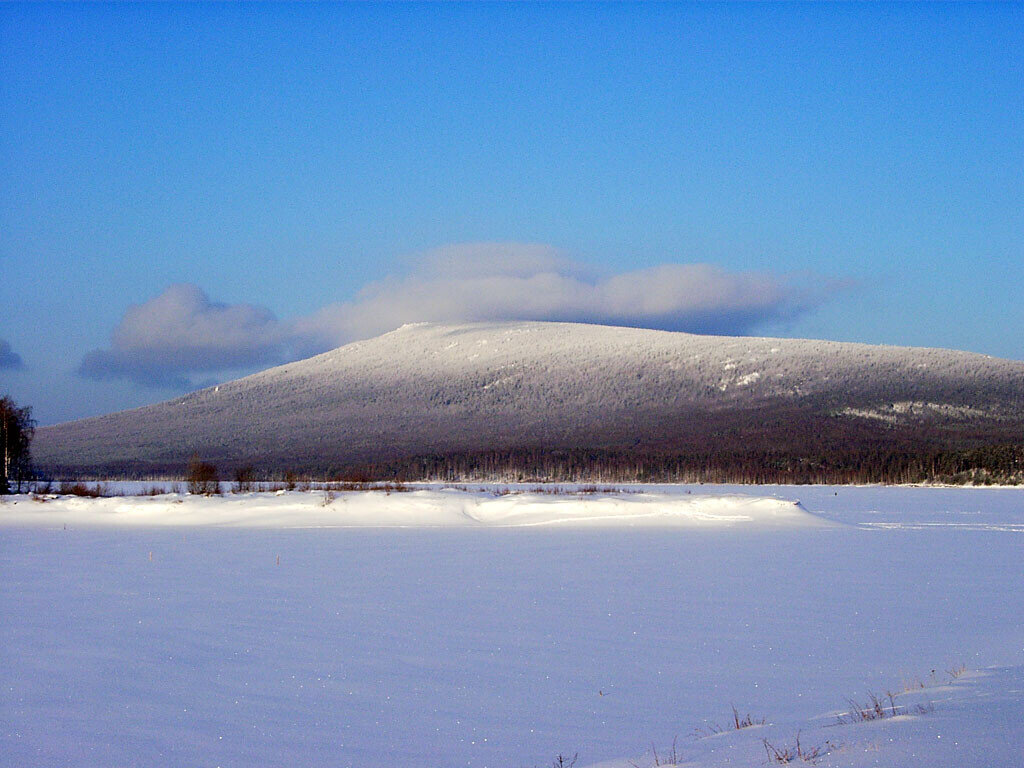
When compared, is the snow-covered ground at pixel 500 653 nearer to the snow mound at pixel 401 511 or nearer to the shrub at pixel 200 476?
the snow mound at pixel 401 511

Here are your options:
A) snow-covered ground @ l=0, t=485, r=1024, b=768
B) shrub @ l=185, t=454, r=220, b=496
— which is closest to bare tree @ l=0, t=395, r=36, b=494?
shrub @ l=185, t=454, r=220, b=496

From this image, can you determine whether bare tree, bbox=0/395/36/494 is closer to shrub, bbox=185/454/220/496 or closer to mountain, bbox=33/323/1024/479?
shrub, bbox=185/454/220/496

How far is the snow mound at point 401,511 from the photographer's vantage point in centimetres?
2680

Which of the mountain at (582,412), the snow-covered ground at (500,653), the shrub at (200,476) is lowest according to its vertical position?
the snow-covered ground at (500,653)

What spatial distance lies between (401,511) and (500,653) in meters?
19.9

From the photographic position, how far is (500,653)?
889 cm

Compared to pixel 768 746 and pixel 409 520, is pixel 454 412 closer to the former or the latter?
pixel 409 520

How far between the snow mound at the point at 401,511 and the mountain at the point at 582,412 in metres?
52.8

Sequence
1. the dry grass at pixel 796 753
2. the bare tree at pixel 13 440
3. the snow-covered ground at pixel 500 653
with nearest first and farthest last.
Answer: the dry grass at pixel 796 753, the snow-covered ground at pixel 500 653, the bare tree at pixel 13 440

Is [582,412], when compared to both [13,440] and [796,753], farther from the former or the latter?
[796,753]

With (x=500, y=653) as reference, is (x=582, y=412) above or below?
above

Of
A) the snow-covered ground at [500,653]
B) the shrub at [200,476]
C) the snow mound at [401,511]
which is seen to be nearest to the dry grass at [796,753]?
the snow-covered ground at [500,653]

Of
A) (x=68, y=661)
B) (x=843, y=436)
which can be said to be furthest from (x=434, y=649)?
(x=843, y=436)

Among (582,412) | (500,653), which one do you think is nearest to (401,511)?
(500,653)
